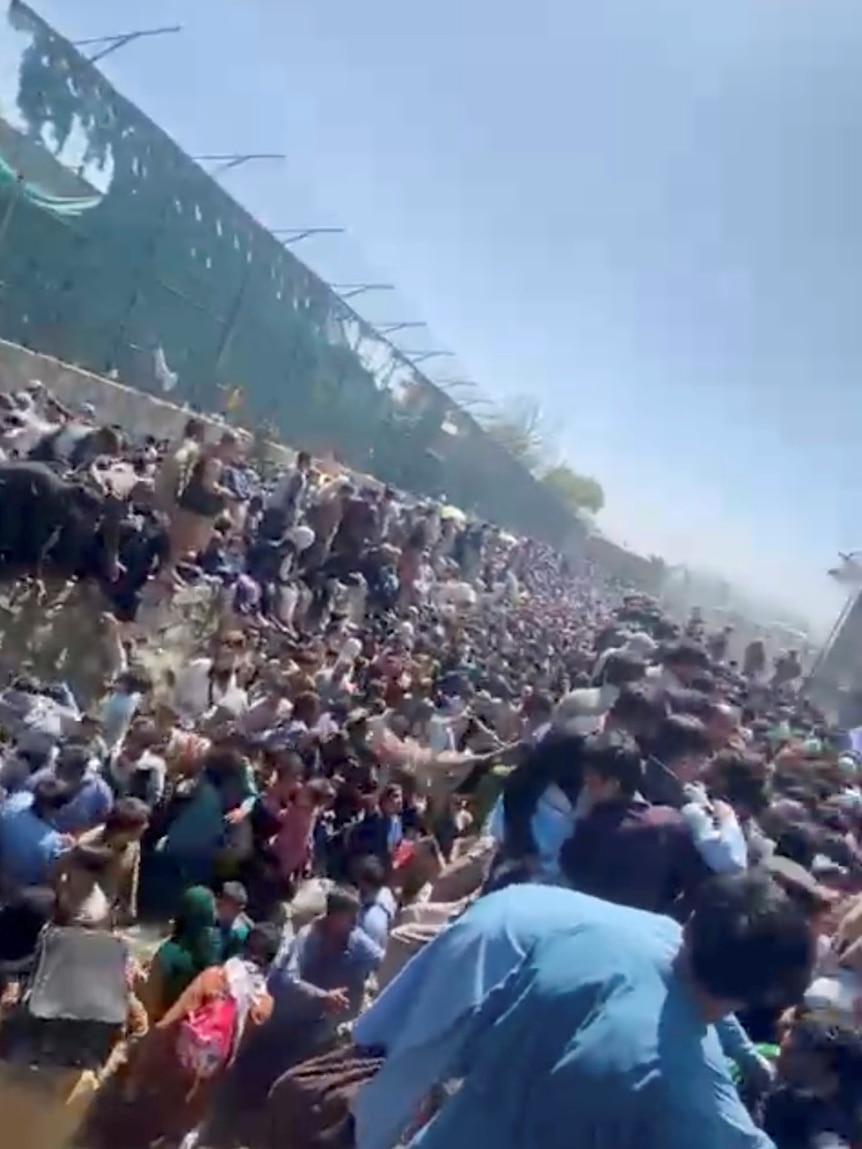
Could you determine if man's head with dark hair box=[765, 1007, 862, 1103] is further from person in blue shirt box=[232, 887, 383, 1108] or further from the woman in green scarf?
the woman in green scarf

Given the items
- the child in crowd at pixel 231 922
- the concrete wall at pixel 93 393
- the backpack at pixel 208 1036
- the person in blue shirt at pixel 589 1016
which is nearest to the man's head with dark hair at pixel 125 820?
the child in crowd at pixel 231 922

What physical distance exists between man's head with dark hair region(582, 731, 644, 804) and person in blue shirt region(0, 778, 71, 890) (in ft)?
8.06

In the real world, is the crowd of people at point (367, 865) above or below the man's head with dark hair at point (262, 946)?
above

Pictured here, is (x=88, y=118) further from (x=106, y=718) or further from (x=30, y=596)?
(x=106, y=718)

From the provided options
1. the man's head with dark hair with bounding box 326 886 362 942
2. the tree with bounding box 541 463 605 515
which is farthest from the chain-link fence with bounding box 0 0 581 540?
the tree with bounding box 541 463 605 515

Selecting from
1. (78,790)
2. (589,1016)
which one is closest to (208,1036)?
(78,790)

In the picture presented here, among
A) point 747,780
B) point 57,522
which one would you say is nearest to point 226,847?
point 747,780

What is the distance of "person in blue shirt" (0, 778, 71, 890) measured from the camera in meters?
5.27

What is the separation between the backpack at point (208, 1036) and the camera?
13.3ft

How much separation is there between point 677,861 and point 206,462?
7.21m

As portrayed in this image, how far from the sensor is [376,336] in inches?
1112

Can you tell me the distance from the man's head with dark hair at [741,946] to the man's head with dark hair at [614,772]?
4.76 feet

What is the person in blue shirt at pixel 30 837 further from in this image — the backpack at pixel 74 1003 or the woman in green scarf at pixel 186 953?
the backpack at pixel 74 1003

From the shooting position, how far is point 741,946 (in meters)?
2.25
